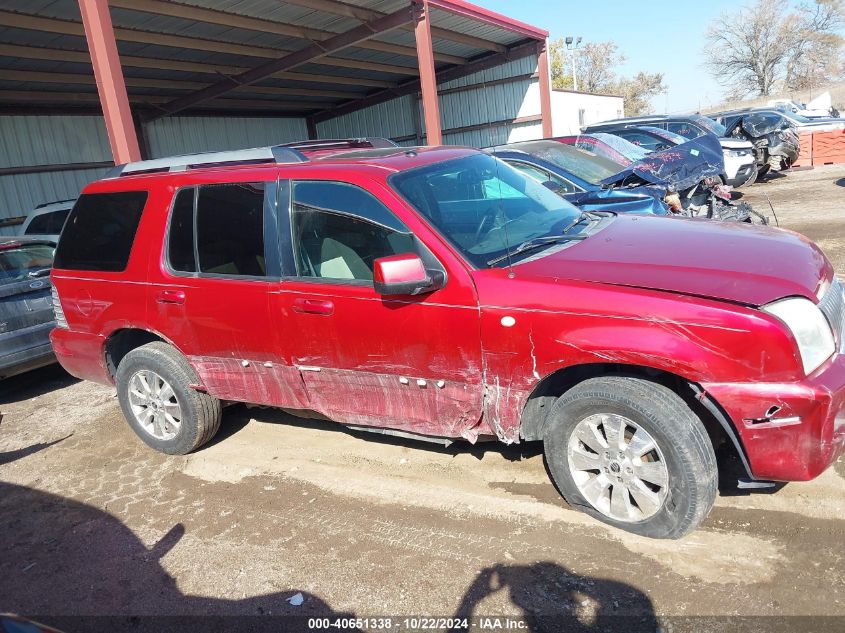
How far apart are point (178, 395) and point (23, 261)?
3.29 metres

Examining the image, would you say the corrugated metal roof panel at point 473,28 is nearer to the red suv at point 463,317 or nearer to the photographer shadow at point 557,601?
the red suv at point 463,317

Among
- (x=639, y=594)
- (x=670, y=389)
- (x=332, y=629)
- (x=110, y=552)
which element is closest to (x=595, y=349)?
(x=670, y=389)

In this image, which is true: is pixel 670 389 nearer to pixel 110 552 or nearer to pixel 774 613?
pixel 774 613

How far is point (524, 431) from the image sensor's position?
334cm

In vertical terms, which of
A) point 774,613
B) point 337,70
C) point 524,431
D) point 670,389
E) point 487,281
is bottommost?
point 774,613

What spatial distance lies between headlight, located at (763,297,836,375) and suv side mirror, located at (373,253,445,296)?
153cm

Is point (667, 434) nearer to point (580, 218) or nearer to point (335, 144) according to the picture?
point (580, 218)

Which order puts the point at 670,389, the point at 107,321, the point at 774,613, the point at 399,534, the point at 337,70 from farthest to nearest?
the point at 337,70, the point at 107,321, the point at 399,534, the point at 670,389, the point at 774,613

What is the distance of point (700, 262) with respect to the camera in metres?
3.02

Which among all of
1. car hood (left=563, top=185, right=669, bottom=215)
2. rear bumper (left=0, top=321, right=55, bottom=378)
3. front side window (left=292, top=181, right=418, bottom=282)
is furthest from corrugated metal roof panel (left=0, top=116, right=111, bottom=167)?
front side window (left=292, top=181, right=418, bottom=282)

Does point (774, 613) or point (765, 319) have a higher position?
point (765, 319)

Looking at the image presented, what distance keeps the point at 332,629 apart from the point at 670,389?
1.87 meters

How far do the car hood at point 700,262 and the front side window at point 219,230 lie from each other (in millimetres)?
1719

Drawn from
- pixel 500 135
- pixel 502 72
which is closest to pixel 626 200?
pixel 502 72
